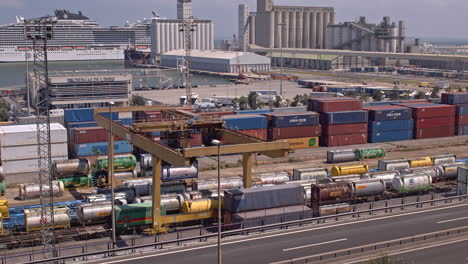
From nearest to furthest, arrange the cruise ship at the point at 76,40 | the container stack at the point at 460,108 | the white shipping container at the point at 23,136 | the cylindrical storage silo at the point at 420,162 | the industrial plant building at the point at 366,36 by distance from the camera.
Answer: the cylindrical storage silo at the point at 420,162, the white shipping container at the point at 23,136, the container stack at the point at 460,108, the cruise ship at the point at 76,40, the industrial plant building at the point at 366,36

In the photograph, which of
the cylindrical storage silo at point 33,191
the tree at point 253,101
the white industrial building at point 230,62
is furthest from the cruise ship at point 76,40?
the cylindrical storage silo at point 33,191

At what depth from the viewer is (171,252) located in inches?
798

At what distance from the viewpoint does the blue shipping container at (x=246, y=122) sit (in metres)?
40.4

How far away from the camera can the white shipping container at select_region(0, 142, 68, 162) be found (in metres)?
34.4

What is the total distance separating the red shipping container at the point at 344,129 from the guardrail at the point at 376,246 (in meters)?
21.8

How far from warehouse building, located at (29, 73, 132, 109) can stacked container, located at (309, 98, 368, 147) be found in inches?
1273

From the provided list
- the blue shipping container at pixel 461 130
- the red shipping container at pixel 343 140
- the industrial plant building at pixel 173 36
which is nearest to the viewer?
the red shipping container at pixel 343 140

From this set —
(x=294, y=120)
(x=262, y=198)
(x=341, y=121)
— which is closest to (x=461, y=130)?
(x=341, y=121)

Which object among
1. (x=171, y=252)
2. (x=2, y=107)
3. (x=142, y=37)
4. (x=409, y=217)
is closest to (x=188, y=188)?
(x=171, y=252)

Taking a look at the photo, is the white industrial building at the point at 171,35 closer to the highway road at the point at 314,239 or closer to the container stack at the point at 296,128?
the container stack at the point at 296,128

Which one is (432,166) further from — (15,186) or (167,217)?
(15,186)

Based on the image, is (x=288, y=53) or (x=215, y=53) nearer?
(x=215, y=53)

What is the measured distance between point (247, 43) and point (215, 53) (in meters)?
53.7

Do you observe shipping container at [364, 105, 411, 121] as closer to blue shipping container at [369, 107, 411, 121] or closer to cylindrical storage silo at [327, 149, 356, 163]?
blue shipping container at [369, 107, 411, 121]
